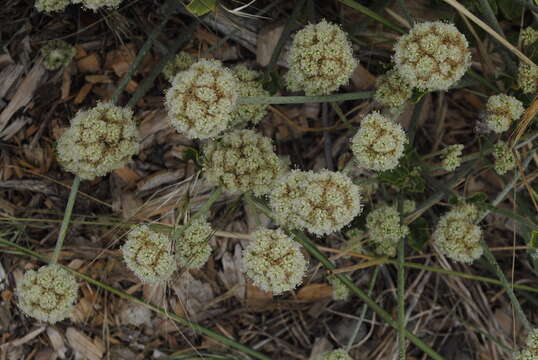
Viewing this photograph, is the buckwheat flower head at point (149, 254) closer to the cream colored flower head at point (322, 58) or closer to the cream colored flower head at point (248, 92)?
the cream colored flower head at point (248, 92)

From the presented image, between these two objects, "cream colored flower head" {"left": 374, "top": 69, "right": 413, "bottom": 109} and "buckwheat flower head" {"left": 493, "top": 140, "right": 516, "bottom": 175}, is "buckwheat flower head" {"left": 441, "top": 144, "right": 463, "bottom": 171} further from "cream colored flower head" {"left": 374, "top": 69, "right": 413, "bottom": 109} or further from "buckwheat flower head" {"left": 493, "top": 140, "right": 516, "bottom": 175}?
"cream colored flower head" {"left": 374, "top": 69, "right": 413, "bottom": 109}

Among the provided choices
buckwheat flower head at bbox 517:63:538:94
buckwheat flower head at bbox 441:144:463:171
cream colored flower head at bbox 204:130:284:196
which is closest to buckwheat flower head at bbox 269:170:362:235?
cream colored flower head at bbox 204:130:284:196

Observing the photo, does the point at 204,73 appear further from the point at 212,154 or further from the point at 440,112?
the point at 440,112

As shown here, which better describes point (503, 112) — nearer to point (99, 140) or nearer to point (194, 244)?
point (194, 244)

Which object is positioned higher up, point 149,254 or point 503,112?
point 503,112

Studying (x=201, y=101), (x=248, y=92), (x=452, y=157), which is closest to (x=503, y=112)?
(x=452, y=157)

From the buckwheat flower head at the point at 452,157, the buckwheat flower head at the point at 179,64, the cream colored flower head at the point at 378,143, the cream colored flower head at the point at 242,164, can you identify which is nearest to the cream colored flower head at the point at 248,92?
the cream colored flower head at the point at 242,164

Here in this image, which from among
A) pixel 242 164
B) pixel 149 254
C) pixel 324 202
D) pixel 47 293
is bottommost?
pixel 47 293
